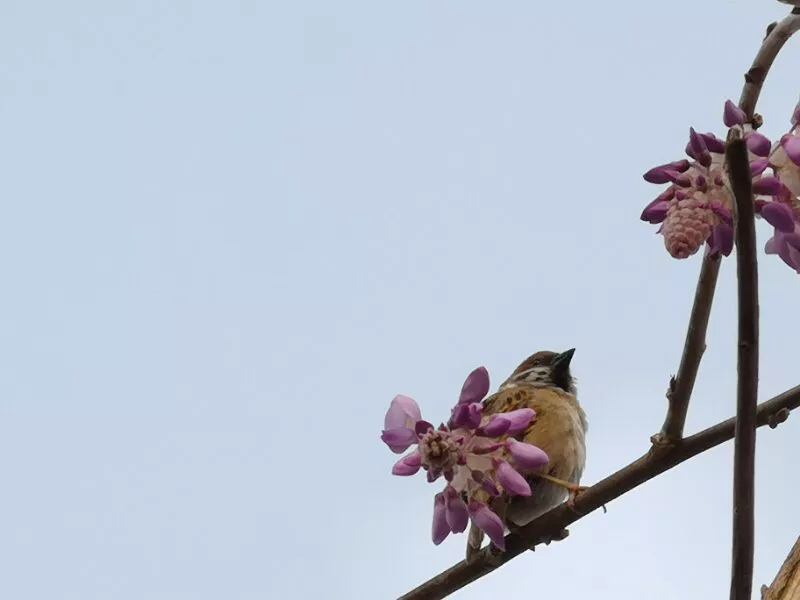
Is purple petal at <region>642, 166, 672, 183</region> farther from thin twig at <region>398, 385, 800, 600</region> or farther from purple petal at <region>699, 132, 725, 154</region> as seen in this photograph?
thin twig at <region>398, 385, 800, 600</region>

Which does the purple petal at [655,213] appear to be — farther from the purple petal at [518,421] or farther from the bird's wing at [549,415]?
the bird's wing at [549,415]

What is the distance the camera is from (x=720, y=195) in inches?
95.0

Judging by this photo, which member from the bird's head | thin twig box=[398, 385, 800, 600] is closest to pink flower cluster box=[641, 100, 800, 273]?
thin twig box=[398, 385, 800, 600]

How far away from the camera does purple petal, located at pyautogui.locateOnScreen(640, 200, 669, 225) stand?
93.7 inches

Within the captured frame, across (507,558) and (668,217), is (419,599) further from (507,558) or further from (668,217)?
(668,217)

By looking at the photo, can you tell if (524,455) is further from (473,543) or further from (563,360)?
(563,360)

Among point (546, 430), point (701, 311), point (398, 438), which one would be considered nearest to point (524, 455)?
point (398, 438)

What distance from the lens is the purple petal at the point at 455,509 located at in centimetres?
264

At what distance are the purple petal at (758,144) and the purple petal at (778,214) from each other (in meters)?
0.12

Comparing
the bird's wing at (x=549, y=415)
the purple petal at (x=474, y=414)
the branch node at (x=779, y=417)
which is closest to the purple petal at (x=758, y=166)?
the branch node at (x=779, y=417)

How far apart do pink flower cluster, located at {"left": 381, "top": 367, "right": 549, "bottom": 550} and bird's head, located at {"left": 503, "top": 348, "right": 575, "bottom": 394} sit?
12.1 feet

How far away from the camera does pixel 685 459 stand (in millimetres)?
2783

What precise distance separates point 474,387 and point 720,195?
72cm

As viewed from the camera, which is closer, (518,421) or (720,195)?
(720,195)
